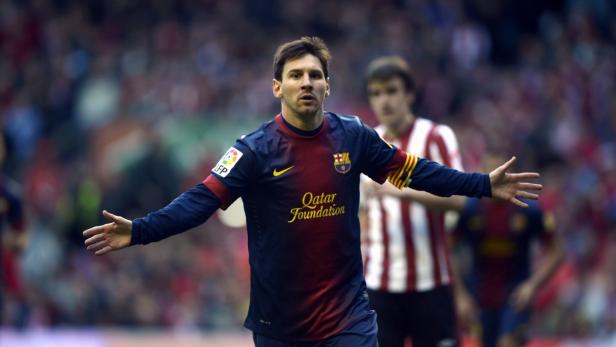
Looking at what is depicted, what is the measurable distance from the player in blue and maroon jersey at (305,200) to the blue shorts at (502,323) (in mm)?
2830

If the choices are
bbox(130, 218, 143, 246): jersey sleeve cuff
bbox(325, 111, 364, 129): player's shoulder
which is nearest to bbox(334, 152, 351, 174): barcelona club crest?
bbox(325, 111, 364, 129): player's shoulder

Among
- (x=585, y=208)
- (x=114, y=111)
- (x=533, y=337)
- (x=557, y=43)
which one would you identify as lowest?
(x=533, y=337)

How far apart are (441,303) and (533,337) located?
4.83 m

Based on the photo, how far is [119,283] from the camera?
46.5ft

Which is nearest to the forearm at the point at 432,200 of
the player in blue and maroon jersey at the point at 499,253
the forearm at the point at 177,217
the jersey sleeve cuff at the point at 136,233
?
the player in blue and maroon jersey at the point at 499,253

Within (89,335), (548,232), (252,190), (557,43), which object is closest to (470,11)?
(557,43)

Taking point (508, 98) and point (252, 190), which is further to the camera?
point (508, 98)

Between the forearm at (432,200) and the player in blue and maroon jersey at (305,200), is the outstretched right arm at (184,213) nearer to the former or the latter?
the player in blue and maroon jersey at (305,200)

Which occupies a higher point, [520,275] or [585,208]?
[585,208]

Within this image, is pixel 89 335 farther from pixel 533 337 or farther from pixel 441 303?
pixel 441 303

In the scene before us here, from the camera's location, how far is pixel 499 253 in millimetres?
9180

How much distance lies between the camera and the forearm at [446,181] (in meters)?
6.27

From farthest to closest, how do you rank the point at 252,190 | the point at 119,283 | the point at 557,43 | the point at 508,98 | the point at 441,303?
the point at 557,43 → the point at 508,98 → the point at 119,283 → the point at 441,303 → the point at 252,190

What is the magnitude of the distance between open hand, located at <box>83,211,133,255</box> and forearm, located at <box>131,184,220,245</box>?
3 cm
